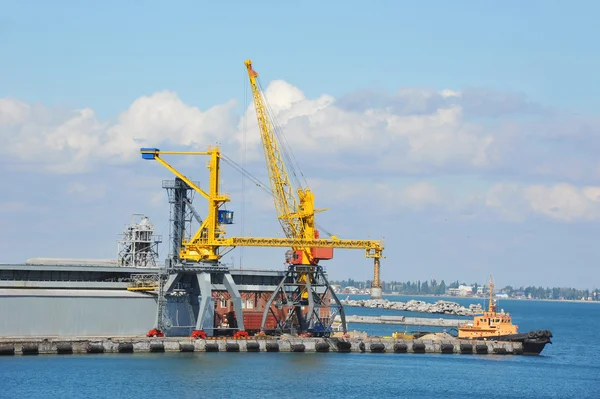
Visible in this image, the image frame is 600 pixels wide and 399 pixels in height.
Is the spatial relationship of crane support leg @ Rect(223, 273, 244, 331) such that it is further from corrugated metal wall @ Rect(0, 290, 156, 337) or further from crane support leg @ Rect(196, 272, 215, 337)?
corrugated metal wall @ Rect(0, 290, 156, 337)

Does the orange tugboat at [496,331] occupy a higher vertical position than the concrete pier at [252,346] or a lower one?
higher

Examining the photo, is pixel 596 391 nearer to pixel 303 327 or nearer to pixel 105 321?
pixel 303 327

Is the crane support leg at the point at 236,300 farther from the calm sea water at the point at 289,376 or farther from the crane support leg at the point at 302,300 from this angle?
the calm sea water at the point at 289,376

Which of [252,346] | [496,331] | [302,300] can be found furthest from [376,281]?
[252,346]

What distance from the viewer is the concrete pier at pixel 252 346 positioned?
263 ft

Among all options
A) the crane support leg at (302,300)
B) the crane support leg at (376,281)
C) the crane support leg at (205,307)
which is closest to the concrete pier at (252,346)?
the crane support leg at (205,307)

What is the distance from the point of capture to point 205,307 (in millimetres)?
91188

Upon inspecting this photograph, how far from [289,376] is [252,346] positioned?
14.1 metres

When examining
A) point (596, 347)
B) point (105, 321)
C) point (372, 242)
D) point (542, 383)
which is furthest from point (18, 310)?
point (596, 347)

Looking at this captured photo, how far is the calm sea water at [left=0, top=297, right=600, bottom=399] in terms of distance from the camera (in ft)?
217

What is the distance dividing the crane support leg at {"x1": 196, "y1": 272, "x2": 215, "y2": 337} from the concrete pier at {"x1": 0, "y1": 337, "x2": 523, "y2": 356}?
13.1ft

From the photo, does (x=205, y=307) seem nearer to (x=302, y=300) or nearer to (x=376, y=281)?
(x=302, y=300)

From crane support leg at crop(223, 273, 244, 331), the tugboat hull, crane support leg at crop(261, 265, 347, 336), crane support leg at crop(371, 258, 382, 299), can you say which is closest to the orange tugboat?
the tugboat hull

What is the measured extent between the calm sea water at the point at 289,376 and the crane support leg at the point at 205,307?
664 centimetres
